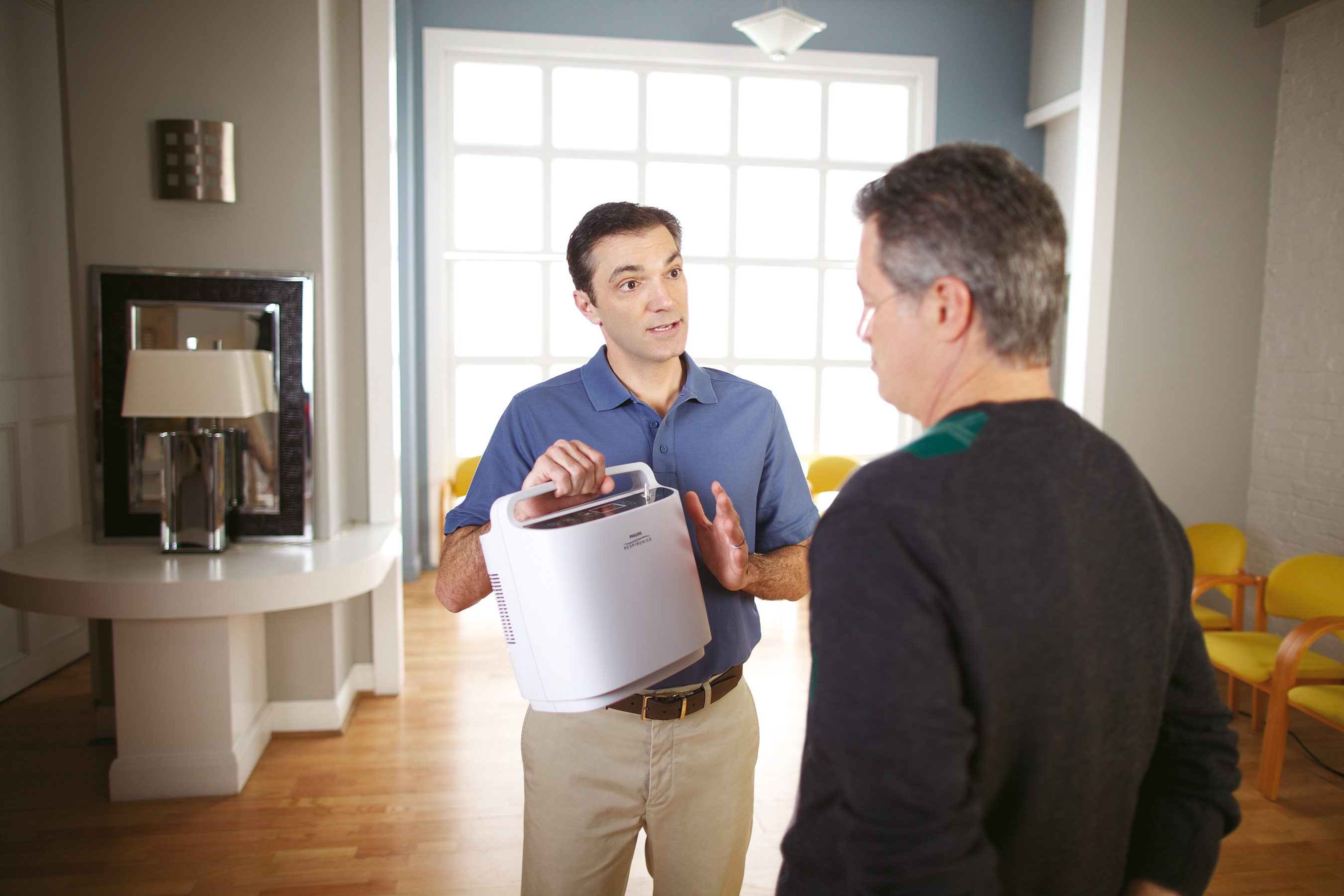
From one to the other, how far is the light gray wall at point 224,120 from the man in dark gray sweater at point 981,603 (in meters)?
2.47

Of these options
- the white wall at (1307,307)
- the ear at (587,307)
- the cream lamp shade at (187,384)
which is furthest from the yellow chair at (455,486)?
the white wall at (1307,307)

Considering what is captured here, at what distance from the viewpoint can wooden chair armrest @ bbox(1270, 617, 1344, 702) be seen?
8.19ft

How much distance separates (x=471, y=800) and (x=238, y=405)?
4.52 feet

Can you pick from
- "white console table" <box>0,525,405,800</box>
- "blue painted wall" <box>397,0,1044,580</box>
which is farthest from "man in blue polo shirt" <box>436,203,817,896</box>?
"blue painted wall" <box>397,0,1044,580</box>

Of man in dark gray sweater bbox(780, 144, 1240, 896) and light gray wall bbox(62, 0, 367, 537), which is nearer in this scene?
man in dark gray sweater bbox(780, 144, 1240, 896)

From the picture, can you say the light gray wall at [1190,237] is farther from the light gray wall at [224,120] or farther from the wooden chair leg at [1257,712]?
the light gray wall at [224,120]

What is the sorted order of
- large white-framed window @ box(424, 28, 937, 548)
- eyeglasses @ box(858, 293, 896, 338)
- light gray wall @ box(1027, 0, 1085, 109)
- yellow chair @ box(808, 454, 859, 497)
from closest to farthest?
eyeglasses @ box(858, 293, 896, 338) < light gray wall @ box(1027, 0, 1085, 109) < large white-framed window @ box(424, 28, 937, 548) < yellow chair @ box(808, 454, 859, 497)

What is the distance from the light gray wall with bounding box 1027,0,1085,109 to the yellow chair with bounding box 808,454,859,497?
233 cm

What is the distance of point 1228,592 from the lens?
3393 millimetres

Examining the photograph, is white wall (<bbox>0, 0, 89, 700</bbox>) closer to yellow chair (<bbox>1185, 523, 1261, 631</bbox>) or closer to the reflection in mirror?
the reflection in mirror

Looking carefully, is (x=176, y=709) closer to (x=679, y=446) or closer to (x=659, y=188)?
(x=679, y=446)

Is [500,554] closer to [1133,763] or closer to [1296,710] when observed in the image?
[1133,763]

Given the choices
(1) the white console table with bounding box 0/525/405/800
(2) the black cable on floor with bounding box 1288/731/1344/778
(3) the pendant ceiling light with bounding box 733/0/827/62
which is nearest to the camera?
(1) the white console table with bounding box 0/525/405/800

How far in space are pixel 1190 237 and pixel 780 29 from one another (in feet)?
6.72
